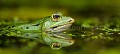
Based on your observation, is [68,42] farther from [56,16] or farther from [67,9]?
[67,9]

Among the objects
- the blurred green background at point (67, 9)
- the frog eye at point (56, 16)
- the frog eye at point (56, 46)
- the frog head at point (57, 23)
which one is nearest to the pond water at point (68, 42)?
Answer: the frog eye at point (56, 46)

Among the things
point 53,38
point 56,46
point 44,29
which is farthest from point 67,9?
point 56,46

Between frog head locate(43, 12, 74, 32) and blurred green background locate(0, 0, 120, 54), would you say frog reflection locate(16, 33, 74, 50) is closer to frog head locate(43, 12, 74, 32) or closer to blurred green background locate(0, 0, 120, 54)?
frog head locate(43, 12, 74, 32)

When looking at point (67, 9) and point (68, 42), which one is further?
point (67, 9)

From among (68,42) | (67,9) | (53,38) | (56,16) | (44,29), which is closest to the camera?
(68,42)

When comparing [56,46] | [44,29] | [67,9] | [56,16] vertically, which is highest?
[67,9]

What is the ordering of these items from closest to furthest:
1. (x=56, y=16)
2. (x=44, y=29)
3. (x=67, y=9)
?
1. (x=56, y=16)
2. (x=44, y=29)
3. (x=67, y=9)

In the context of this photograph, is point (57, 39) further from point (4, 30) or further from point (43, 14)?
point (43, 14)

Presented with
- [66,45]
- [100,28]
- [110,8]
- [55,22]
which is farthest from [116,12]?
[66,45]
